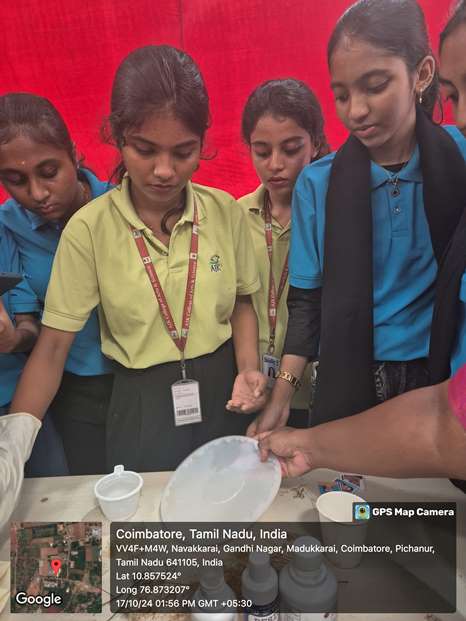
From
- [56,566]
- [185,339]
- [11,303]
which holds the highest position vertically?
[11,303]

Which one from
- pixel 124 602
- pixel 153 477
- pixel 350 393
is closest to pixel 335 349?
pixel 350 393

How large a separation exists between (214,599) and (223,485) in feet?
1.10

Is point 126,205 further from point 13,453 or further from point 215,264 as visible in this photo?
point 13,453

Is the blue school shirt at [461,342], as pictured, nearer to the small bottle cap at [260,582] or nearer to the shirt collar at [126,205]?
the small bottle cap at [260,582]

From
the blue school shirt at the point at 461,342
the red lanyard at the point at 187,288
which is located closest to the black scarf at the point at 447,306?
the blue school shirt at the point at 461,342

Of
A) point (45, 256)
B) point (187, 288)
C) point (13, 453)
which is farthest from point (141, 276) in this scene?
point (13, 453)

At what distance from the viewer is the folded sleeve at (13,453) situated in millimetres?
896

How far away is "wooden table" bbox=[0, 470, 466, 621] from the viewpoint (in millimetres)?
987

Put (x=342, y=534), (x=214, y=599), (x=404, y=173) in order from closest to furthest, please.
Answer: (x=214, y=599) < (x=342, y=534) < (x=404, y=173)

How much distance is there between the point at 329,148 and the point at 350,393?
2.30 ft

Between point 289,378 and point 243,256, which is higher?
point 243,256

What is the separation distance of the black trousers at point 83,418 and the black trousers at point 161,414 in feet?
0.26

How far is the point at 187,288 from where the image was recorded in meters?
1.22

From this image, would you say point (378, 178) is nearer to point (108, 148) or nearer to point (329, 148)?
point (329, 148)
